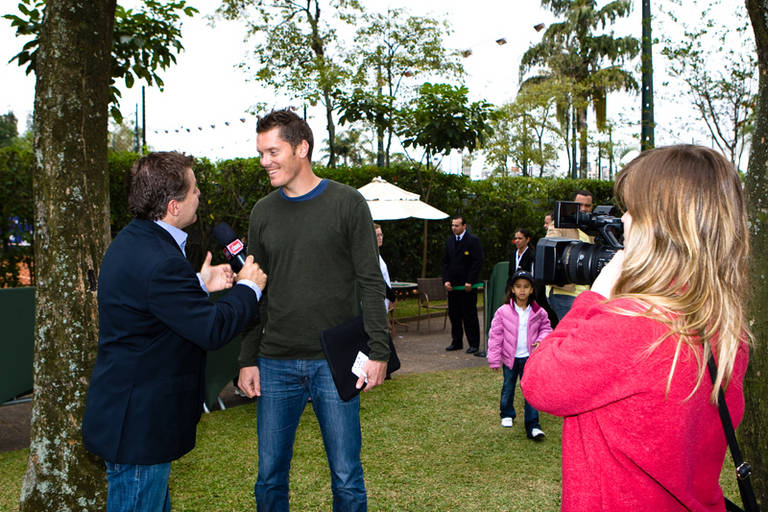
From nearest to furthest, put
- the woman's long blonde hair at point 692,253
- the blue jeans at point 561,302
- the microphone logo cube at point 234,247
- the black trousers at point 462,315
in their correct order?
the woman's long blonde hair at point 692,253, the microphone logo cube at point 234,247, the blue jeans at point 561,302, the black trousers at point 462,315

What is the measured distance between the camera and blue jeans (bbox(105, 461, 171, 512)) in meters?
2.18

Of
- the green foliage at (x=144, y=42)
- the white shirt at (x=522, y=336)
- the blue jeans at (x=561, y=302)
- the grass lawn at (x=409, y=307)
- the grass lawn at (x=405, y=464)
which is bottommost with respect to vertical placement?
the grass lawn at (x=405, y=464)

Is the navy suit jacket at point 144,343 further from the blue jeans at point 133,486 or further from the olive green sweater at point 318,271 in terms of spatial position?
the olive green sweater at point 318,271

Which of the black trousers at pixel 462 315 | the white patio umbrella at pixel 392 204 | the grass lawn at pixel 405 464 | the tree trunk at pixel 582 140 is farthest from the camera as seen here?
the tree trunk at pixel 582 140

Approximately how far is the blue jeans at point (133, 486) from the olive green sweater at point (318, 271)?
811 mm

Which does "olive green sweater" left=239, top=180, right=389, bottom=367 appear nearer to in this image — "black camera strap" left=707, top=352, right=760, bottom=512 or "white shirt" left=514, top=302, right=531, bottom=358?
"black camera strap" left=707, top=352, right=760, bottom=512

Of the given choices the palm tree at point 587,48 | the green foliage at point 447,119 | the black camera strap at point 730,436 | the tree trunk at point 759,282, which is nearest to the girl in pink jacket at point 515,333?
the tree trunk at point 759,282

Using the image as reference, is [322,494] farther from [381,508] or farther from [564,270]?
[564,270]

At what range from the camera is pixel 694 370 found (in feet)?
4.60

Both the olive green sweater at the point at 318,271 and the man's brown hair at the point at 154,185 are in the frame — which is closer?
the man's brown hair at the point at 154,185

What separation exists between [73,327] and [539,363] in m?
2.78

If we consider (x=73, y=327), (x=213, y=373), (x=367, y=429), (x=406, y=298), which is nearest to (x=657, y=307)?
(x=73, y=327)

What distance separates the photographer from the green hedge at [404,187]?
9.13 metres

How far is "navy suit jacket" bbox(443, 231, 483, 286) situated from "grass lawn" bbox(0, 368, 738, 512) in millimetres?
3535
